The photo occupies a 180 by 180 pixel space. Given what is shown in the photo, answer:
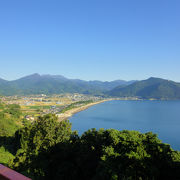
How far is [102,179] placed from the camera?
409cm

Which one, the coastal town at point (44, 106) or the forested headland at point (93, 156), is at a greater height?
the forested headland at point (93, 156)

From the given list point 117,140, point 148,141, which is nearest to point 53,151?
point 117,140

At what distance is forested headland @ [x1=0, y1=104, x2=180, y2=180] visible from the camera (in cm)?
418

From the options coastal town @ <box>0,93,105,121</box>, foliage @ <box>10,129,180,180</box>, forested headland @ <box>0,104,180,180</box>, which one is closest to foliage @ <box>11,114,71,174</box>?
forested headland @ <box>0,104,180,180</box>

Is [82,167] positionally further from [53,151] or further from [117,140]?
[53,151]

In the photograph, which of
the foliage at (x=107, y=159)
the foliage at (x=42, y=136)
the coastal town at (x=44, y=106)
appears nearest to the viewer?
the foliage at (x=107, y=159)

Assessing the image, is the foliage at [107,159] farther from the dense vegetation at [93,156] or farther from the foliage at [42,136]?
the foliage at [42,136]

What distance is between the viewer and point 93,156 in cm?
562

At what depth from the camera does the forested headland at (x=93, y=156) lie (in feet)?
13.7

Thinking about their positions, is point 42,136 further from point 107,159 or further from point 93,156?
point 107,159

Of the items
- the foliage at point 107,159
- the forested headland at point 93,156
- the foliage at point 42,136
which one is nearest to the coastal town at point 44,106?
the foliage at point 42,136

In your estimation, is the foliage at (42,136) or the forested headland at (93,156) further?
the foliage at (42,136)

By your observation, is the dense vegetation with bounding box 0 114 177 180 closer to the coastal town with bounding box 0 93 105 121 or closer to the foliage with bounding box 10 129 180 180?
the foliage with bounding box 10 129 180 180

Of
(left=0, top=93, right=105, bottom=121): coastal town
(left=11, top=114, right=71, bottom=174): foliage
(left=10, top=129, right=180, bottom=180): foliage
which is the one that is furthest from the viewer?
(left=0, top=93, right=105, bottom=121): coastal town
